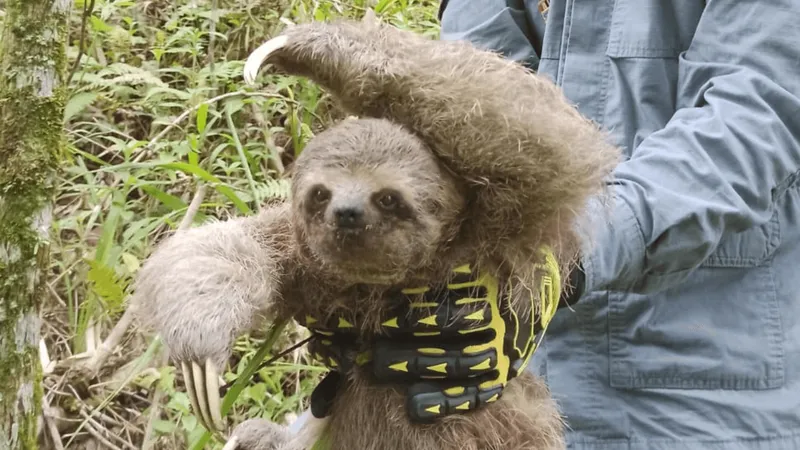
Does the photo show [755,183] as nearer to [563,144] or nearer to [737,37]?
[737,37]

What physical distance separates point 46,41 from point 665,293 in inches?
51.0

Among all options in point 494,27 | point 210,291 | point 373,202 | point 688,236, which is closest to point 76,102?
point 494,27

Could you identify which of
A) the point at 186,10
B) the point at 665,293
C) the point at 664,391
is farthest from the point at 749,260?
the point at 186,10

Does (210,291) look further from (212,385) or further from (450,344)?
(450,344)

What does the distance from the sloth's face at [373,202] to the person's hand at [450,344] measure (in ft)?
0.26

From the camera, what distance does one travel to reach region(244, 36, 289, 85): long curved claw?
1104 millimetres

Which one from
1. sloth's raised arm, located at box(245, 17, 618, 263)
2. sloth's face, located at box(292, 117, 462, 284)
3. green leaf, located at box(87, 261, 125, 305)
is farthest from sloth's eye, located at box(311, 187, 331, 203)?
green leaf, located at box(87, 261, 125, 305)

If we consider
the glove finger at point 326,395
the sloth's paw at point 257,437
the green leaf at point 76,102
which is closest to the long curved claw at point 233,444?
the sloth's paw at point 257,437

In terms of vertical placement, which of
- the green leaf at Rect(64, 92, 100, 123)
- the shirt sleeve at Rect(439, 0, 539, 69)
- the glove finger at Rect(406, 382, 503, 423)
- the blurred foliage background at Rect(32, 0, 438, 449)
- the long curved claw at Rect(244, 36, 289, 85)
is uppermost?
the long curved claw at Rect(244, 36, 289, 85)

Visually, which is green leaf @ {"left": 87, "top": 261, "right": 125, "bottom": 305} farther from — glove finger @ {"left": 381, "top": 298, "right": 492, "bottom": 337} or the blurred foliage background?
glove finger @ {"left": 381, "top": 298, "right": 492, "bottom": 337}

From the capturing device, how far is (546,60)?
1819 mm

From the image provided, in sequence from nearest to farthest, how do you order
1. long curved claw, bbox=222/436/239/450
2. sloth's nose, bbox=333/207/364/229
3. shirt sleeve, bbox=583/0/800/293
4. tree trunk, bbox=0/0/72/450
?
sloth's nose, bbox=333/207/364/229
tree trunk, bbox=0/0/72/450
shirt sleeve, bbox=583/0/800/293
long curved claw, bbox=222/436/239/450

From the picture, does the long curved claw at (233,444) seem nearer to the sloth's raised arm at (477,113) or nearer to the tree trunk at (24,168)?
the tree trunk at (24,168)

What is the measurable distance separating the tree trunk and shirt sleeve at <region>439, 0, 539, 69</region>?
933 mm
